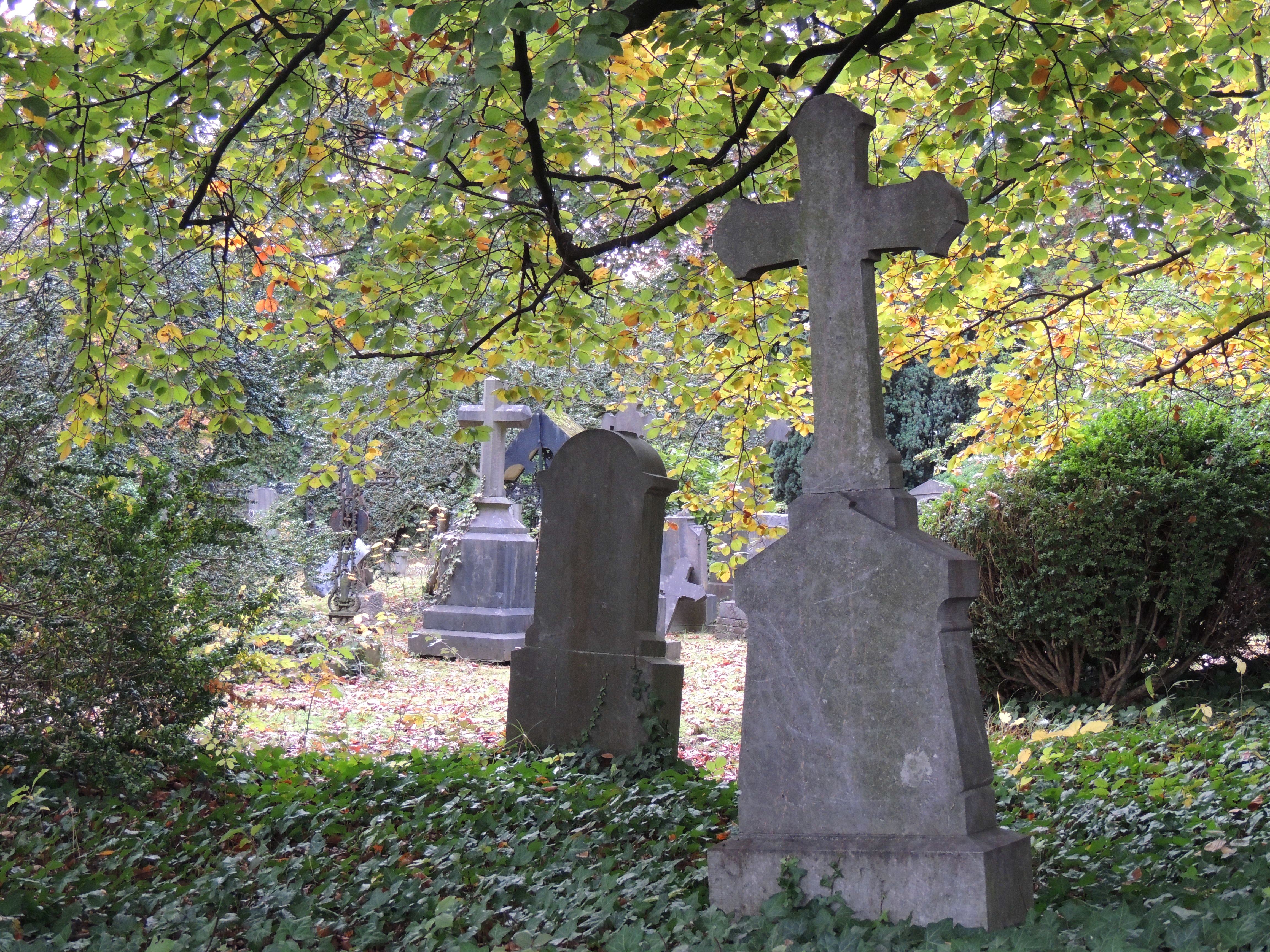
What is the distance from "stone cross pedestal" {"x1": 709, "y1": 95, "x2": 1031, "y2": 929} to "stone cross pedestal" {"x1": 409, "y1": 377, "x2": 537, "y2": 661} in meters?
8.76

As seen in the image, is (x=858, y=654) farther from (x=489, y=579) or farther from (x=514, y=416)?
(x=514, y=416)

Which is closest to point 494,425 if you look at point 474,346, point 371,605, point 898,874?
point 371,605

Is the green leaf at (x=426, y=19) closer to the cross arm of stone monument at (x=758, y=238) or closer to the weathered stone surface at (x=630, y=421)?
the cross arm of stone monument at (x=758, y=238)

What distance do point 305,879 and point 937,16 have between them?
5.03 m

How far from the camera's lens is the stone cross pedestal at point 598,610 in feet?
20.7

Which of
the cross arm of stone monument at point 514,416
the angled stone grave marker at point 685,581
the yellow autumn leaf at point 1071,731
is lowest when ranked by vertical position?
the yellow autumn leaf at point 1071,731

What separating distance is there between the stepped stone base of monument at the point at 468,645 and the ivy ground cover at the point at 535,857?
579 cm

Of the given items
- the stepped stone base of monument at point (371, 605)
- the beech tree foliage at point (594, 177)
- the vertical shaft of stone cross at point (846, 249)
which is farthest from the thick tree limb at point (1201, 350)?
the stepped stone base of monument at point (371, 605)

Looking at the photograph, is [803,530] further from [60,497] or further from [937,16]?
[60,497]

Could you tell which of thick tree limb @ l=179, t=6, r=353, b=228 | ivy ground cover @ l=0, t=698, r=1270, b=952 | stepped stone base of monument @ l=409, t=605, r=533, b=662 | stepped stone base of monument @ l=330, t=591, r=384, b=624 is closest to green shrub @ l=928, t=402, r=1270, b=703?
ivy ground cover @ l=0, t=698, r=1270, b=952

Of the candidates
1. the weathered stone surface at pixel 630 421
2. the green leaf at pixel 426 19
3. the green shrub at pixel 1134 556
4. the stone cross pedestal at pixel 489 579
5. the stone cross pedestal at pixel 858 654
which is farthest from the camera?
the weathered stone surface at pixel 630 421

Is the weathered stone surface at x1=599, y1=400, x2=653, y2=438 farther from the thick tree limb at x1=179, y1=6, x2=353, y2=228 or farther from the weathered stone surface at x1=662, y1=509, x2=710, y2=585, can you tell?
the thick tree limb at x1=179, y1=6, x2=353, y2=228

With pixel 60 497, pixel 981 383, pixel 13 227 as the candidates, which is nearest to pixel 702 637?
pixel 981 383

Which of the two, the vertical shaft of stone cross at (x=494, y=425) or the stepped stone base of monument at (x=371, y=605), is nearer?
the vertical shaft of stone cross at (x=494, y=425)
